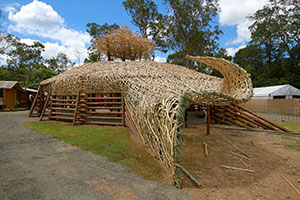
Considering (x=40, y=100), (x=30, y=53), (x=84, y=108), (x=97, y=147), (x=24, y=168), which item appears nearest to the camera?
(x=24, y=168)

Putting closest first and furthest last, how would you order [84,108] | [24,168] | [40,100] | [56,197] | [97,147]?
[56,197]
[24,168]
[97,147]
[84,108]
[40,100]

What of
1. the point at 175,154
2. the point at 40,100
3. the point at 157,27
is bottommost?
the point at 175,154

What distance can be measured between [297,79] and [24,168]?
34.6 metres

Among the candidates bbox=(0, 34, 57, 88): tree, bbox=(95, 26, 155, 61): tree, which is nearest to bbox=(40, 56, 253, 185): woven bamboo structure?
bbox=(95, 26, 155, 61): tree

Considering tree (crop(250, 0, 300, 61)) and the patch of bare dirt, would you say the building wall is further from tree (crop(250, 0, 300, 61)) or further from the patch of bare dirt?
tree (crop(250, 0, 300, 61))

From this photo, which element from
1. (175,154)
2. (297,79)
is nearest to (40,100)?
(175,154)

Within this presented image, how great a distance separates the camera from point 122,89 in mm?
7367

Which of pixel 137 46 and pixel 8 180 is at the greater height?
pixel 137 46

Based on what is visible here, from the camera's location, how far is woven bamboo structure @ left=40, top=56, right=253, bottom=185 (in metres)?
2.98

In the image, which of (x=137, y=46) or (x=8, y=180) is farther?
(x=137, y=46)

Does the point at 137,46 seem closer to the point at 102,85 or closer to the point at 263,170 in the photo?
the point at 102,85

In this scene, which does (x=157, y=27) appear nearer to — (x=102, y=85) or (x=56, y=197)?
(x=102, y=85)

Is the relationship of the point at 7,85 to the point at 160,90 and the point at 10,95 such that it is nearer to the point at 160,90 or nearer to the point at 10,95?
the point at 10,95

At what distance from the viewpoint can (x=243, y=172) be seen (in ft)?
11.1
